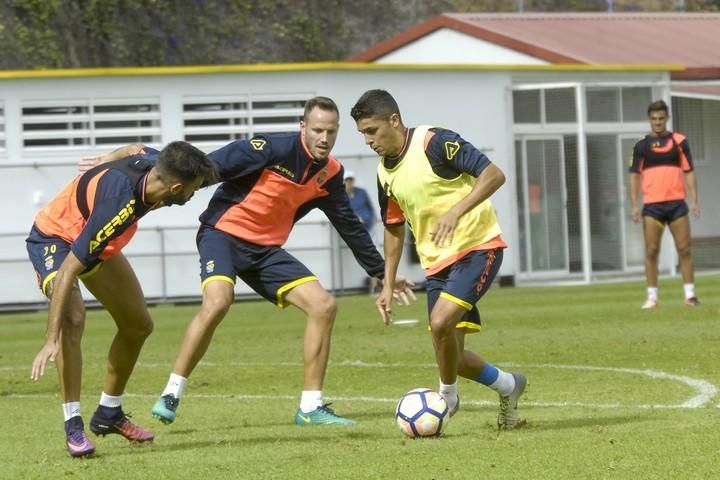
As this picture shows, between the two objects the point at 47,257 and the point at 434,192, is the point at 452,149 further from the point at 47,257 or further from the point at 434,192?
the point at 47,257

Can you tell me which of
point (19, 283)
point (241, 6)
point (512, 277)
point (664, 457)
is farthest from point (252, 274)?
point (241, 6)

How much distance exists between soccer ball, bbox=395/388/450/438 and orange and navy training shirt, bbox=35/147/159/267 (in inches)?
75.0

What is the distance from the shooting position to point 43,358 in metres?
7.79

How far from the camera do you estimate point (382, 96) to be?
9.31 m

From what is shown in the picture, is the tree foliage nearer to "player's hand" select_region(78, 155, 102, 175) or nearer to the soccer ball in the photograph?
"player's hand" select_region(78, 155, 102, 175)

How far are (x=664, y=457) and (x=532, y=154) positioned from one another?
20.1 meters

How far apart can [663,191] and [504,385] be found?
9.57 metres

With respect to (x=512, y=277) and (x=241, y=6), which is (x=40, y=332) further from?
(x=241, y=6)

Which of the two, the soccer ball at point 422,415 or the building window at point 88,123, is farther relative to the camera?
the building window at point 88,123

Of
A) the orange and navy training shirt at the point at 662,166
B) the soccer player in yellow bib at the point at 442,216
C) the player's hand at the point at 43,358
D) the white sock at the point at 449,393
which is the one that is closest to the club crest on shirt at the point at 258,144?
the soccer player in yellow bib at the point at 442,216

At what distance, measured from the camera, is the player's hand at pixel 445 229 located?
29.1ft

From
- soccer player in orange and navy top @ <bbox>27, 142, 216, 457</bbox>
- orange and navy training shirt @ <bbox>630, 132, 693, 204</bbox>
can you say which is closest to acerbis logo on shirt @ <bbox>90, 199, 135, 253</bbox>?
soccer player in orange and navy top @ <bbox>27, 142, 216, 457</bbox>

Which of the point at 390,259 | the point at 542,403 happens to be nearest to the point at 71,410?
the point at 390,259

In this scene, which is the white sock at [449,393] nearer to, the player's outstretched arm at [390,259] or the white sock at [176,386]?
the player's outstretched arm at [390,259]
